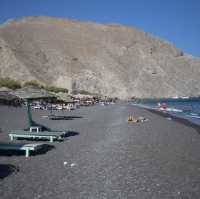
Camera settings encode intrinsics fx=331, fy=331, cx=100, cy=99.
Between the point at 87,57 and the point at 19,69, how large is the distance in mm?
32416

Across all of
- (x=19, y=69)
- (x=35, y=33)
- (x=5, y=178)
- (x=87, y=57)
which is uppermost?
(x=35, y=33)

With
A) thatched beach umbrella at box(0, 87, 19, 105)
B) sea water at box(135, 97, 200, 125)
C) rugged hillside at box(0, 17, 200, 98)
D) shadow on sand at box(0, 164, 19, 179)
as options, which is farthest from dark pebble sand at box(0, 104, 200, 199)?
rugged hillside at box(0, 17, 200, 98)

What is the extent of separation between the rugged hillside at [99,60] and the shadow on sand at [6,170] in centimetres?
6642

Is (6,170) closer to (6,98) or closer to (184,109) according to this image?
(6,98)

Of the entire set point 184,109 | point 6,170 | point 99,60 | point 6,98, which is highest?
point 99,60

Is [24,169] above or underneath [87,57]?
underneath

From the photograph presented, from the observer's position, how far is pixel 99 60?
103062 mm

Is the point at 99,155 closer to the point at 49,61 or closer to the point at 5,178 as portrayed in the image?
the point at 5,178

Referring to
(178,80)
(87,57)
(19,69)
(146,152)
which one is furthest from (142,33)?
(146,152)

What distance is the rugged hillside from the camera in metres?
85.1

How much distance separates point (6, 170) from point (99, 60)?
96.9m

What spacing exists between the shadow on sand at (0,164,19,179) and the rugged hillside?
6642 centimetres

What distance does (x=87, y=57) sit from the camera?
104 m

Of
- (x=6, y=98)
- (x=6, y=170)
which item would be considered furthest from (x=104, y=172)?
(x=6, y=98)
